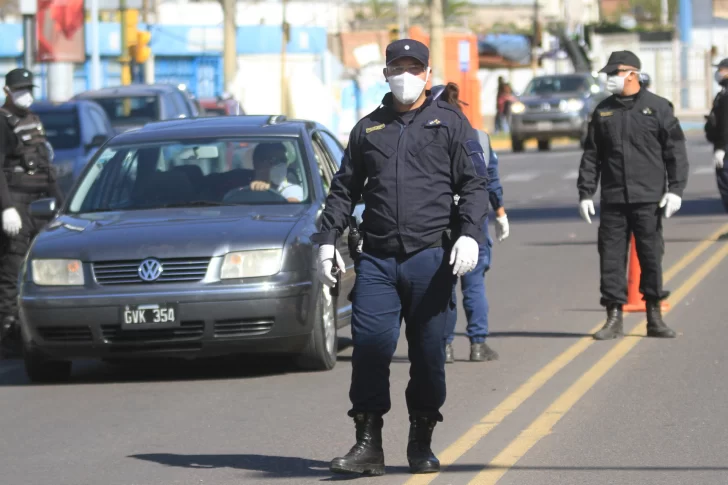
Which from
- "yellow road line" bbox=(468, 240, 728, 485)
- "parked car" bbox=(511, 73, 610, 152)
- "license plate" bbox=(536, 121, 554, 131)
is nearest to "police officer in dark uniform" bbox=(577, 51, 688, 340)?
"yellow road line" bbox=(468, 240, 728, 485)

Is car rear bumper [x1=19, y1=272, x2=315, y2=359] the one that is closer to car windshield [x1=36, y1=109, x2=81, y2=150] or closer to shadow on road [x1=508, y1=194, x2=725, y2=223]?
car windshield [x1=36, y1=109, x2=81, y2=150]

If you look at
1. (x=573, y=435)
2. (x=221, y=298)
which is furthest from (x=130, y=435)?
(x=573, y=435)

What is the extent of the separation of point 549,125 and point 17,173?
3113 centimetres

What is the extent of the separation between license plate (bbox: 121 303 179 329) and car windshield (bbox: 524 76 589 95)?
3424 centimetres

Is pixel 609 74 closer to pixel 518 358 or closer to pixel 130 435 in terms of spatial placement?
pixel 518 358

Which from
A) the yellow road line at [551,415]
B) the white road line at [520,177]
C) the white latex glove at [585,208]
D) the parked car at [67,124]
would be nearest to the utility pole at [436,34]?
the white road line at [520,177]

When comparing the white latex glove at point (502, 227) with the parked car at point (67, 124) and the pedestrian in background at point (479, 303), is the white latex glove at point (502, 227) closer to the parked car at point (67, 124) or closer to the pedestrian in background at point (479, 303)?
the pedestrian in background at point (479, 303)

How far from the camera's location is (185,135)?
36.7 feet

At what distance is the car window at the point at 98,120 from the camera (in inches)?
869

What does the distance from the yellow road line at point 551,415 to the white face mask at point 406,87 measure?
5.41 ft

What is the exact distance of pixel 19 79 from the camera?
39.5 ft

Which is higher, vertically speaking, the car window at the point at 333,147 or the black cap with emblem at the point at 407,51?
the black cap with emblem at the point at 407,51

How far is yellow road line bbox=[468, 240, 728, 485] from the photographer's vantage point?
7.20m

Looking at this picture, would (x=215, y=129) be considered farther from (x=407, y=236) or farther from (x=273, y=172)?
(x=407, y=236)
